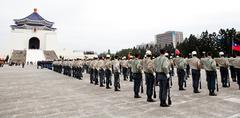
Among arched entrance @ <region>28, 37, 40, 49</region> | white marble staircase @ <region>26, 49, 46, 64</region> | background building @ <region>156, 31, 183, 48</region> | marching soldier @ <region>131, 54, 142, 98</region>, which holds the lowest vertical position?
marching soldier @ <region>131, 54, 142, 98</region>

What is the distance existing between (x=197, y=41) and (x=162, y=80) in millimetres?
43497

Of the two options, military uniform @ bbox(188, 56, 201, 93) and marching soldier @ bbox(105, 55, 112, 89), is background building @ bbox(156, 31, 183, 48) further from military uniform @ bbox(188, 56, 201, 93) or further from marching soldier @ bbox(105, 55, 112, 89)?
military uniform @ bbox(188, 56, 201, 93)

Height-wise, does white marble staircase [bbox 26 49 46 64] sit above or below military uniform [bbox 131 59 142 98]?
above

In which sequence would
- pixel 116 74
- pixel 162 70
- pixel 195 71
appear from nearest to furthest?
pixel 162 70 < pixel 195 71 < pixel 116 74

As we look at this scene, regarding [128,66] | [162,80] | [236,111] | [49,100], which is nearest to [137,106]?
[162,80]

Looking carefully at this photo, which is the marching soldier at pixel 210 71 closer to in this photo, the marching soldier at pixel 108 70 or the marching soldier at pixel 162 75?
the marching soldier at pixel 162 75

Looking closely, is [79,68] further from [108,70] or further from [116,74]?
[116,74]

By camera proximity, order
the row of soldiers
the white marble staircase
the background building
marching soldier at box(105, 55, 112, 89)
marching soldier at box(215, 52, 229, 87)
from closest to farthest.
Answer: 1. the row of soldiers
2. marching soldier at box(105, 55, 112, 89)
3. marching soldier at box(215, 52, 229, 87)
4. the white marble staircase
5. the background building

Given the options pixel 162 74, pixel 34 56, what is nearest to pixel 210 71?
pixel 162 74

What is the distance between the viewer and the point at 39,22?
74.9 m

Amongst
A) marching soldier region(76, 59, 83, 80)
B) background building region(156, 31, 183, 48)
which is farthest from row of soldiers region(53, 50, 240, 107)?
background building region(156, 31, 183, 48)

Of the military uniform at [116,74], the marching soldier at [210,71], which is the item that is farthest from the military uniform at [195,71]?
the military uniform at [116,74]

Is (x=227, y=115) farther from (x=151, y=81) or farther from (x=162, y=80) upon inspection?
(x=151, y=81)

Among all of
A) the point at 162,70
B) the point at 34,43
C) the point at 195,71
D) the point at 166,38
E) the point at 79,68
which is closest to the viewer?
the point at 162,70
